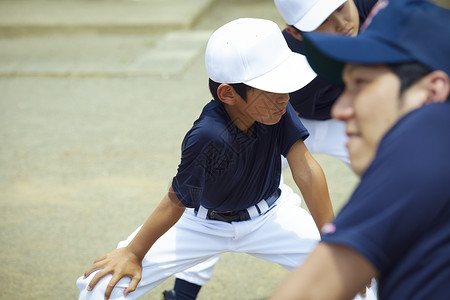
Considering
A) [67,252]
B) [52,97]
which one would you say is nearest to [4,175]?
[67,252]

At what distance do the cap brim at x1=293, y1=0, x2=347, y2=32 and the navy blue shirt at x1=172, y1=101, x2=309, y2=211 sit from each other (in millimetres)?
733

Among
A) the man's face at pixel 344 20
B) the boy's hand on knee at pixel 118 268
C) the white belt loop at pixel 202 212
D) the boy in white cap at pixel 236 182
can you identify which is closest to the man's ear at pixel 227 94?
the boy in white cap at pixel 236 182

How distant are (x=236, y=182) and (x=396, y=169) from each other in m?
1.33

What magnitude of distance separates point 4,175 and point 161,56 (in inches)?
117

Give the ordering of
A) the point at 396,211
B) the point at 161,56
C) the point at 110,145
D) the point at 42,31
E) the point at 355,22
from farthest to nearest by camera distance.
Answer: the point at 42,31 < the point at 161,56 < the point at 110,145 < the point at 355,22 < the point at 396,211

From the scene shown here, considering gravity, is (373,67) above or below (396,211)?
above

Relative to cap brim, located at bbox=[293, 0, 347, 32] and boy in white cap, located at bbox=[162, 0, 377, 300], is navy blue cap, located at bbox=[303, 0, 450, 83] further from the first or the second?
cap brim, located at bbox=[293, 0, 347, 32]

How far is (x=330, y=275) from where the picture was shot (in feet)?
4.03

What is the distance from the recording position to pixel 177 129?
5254 mm

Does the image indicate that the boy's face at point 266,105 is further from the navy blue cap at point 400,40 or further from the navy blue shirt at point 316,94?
the navy blue cap at point 400,40

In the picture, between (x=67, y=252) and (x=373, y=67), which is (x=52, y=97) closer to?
(x=67, y=252)

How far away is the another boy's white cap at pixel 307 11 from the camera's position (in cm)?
308

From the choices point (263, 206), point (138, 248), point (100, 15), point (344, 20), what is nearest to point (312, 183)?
point (263, 206)

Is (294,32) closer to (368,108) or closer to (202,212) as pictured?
(202,212)
